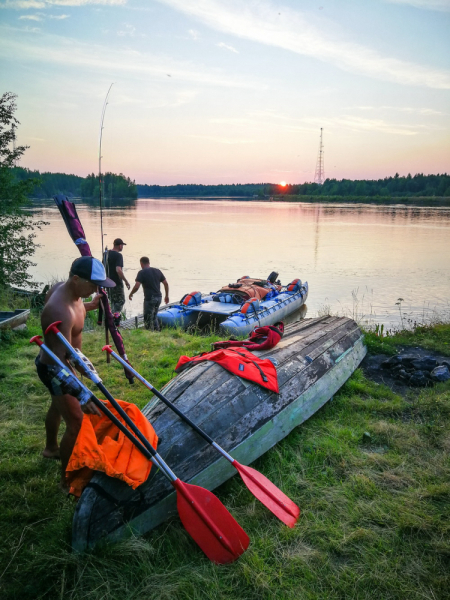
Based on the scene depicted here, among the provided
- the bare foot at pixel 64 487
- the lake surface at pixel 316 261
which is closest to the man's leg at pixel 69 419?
the bare foot at pixel 64 487

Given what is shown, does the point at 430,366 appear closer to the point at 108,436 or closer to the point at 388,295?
the point at 108,436

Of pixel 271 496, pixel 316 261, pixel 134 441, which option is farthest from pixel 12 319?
pixel 316 261

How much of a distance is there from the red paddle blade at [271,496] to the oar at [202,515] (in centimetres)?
38

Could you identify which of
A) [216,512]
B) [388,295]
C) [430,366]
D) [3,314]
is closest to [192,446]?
[216,512]

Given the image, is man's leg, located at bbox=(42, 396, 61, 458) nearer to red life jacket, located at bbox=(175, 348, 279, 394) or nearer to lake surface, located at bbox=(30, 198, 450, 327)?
red life jacket, located at bbox=(175, 348, 279, 394)

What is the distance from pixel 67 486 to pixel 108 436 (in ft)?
2.26

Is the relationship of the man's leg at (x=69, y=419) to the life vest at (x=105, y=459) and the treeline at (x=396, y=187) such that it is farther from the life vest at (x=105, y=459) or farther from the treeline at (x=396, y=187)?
the treeline at (x=396, y=187)

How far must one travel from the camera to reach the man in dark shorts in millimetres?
9977

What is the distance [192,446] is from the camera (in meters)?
3.38

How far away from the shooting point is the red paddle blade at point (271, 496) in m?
3.19

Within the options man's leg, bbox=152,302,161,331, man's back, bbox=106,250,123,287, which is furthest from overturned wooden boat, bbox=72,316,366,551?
man's back, bbox=106,250,123,287

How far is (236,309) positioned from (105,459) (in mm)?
8401

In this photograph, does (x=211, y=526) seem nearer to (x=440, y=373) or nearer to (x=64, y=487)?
(x=64, y=487)

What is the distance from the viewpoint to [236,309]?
11.2 meters
